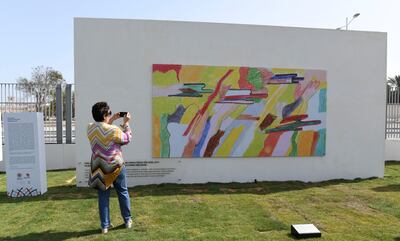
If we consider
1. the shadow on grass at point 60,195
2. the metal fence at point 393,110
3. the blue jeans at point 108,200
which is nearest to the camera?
the blue jeans at point 108,200

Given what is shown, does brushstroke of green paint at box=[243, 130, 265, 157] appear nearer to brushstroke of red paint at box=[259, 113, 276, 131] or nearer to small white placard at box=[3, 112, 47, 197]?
brushstroke of red paint at box=[259, 113, 276, 131]

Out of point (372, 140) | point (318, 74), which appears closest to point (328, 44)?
point (318, 74)

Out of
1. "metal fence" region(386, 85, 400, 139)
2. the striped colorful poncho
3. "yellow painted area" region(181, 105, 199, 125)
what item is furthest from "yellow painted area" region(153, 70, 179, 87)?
"metal fence" region(386, 85, 400, 139)

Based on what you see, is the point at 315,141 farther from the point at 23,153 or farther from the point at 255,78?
the point at 23,153

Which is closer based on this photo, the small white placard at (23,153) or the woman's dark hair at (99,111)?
the woman's dark hair at (99,111)

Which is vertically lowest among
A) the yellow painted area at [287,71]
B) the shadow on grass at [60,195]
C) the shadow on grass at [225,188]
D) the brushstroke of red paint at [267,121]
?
the shadow on grass at [60,195]

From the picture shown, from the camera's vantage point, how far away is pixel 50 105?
33.5 feet

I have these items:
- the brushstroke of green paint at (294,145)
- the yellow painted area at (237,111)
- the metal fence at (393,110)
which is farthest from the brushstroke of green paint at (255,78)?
the metal fence at (393,110)

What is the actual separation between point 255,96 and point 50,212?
463cm

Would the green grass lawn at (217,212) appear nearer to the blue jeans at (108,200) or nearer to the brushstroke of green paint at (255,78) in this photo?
the blue jeans at (108,200)

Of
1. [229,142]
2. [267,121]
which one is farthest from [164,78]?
[267,121]

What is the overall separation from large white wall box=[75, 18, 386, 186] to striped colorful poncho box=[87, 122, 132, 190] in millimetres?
3076

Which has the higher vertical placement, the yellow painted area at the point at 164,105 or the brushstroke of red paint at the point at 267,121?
the yellow painted area at the point at 164,105

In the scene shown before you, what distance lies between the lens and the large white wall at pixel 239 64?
24.8ft
